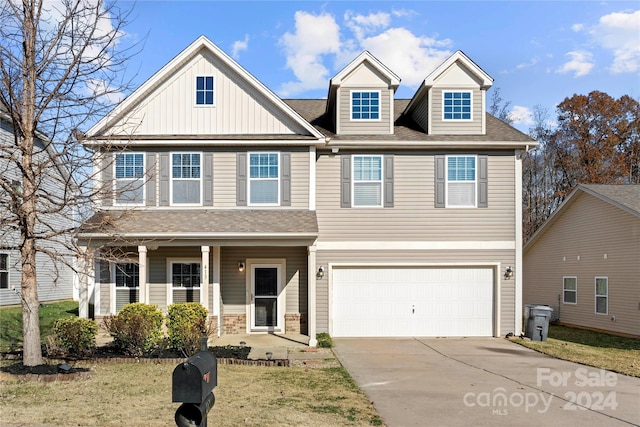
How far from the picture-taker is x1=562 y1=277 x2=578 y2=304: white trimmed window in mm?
19969

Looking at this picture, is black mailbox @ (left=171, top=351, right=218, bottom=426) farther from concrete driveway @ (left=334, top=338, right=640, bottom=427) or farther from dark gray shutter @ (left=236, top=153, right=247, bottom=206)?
dark gray shutter @ (left=236, top=153, right=247, bottom=206)

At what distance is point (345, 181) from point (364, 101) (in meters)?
2.54

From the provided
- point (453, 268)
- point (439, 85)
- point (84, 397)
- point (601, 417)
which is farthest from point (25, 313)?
point (439, 85)

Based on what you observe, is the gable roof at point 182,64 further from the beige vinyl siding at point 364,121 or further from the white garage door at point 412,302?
the white garage door at point 412,302

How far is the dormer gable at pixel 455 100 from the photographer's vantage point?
16.0 meters

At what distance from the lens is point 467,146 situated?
15.6m

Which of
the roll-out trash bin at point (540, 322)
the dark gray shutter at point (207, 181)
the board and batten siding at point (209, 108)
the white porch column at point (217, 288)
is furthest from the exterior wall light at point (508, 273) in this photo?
the dark gray shutter at point (207, 181)

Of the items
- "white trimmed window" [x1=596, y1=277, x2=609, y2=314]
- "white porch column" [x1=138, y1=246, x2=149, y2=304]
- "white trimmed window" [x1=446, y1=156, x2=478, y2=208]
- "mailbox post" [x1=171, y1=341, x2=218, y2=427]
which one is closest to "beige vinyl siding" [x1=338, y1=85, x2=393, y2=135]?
"white trimmed window" [x1=446, y1=156, x2=478, y2=208]

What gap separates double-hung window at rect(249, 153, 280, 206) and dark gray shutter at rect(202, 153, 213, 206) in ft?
3.58

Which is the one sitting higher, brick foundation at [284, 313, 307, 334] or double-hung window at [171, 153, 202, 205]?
double-hung window at [171, 153, 202, 205]

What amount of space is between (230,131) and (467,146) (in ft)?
22.3

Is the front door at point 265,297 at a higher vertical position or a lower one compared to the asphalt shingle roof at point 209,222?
lower

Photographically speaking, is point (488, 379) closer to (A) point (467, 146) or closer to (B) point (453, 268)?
(B) point (453, 268)

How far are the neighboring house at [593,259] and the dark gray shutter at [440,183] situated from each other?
5.85m
